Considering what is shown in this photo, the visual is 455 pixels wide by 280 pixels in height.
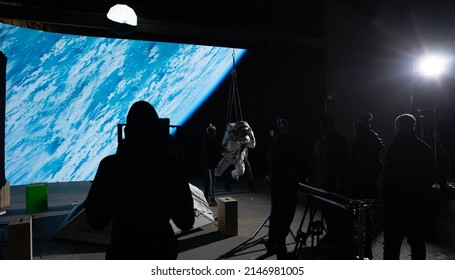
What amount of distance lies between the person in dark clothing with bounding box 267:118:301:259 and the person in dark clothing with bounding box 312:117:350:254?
0.58m

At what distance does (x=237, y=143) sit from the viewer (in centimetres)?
648

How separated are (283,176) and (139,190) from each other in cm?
188

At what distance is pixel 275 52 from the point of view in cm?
982

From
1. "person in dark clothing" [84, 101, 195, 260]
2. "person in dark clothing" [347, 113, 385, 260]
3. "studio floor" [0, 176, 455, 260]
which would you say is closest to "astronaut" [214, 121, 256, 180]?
"studio floor" [0, 176, 455, 260]

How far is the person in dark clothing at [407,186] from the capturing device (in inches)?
97.3

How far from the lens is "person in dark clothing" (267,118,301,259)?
3064mm

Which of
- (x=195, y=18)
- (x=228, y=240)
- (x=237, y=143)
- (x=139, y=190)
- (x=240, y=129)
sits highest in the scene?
(x=195, y=18)

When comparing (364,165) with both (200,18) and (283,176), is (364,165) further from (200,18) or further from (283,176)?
(200,18)

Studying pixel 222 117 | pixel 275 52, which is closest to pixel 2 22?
pixel 222 117


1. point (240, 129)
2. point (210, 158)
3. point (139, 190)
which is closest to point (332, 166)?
point (210, 158)

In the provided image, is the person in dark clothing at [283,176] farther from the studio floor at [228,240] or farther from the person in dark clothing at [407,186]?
the person in dark clothing at [407,186]

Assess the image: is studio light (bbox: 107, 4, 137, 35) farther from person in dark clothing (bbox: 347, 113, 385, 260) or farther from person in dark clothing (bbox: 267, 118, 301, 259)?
person in dark clothing (bbox: 347, 113, 385, 260)
